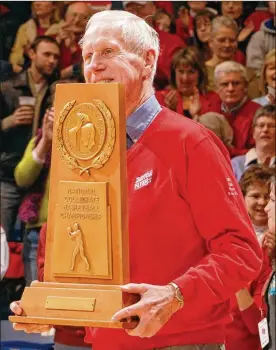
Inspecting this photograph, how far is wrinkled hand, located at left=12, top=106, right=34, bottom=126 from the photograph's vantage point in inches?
212

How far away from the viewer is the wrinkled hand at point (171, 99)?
514cm

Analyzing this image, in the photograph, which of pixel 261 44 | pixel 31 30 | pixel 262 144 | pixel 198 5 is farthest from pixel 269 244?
pixel 31 30

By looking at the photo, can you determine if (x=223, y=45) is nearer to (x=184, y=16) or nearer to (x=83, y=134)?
(x=184, y=16)

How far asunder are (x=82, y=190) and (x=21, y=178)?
3.54m

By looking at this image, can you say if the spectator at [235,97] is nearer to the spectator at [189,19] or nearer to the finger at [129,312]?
the spectator at [189,19]

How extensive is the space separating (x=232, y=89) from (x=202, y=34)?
0.42 metres

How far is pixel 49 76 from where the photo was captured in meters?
5.47

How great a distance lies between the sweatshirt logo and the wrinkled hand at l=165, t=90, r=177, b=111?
10.8 ft

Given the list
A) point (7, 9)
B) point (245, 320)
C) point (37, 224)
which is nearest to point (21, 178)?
point (37, 224)

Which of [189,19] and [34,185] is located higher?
[189,19]

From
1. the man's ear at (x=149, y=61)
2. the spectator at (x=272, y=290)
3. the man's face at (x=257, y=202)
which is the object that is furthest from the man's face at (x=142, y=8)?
the man's ear at (x=149, y=61)

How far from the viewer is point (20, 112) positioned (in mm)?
5426

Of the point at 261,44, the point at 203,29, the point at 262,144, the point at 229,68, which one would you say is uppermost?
the point at 203,29

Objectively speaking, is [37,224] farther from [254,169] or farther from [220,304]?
[220,304]
